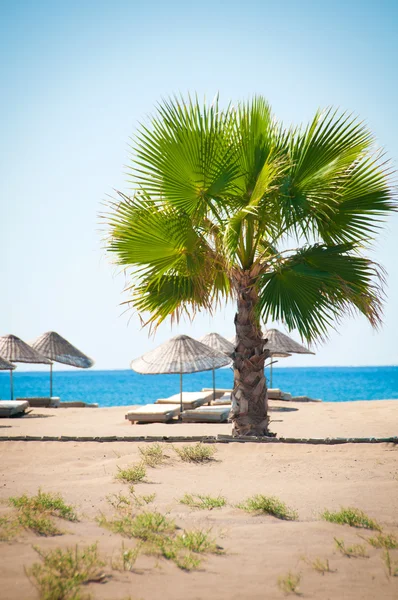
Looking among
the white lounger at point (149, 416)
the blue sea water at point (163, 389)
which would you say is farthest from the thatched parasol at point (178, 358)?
the blue sea water at point (163, 389)

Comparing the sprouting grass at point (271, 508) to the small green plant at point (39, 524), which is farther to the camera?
the sprouting grass at point (271, 508)

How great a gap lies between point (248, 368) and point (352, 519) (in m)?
3.63

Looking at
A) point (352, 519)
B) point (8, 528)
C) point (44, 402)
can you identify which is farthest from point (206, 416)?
point (8, 528)

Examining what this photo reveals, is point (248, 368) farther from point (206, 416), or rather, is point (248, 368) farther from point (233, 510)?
point (206, 416)

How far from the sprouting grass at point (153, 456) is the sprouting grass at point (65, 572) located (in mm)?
2948

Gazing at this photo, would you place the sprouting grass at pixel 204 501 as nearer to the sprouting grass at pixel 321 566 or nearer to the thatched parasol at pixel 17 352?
the sprouting grass at pixel 321 566

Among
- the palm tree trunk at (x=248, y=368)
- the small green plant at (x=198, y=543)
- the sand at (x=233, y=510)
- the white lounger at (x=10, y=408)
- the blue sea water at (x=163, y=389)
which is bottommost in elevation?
the blue sea water at (x=163, y=389)

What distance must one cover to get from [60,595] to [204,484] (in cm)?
292

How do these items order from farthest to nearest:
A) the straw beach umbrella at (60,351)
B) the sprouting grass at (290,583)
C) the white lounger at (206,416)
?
1. the straw beach umbrella at (60,351)
2. the white lounger at (206,416)
3. the sprouting grass at (290,583)

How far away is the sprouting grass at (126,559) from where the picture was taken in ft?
11.1

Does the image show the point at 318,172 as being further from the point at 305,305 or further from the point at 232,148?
the point at 305,305

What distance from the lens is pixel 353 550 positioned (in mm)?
3727

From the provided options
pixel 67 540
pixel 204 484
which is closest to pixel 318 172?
pixel 204 484

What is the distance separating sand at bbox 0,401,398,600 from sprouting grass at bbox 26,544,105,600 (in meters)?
0.06
